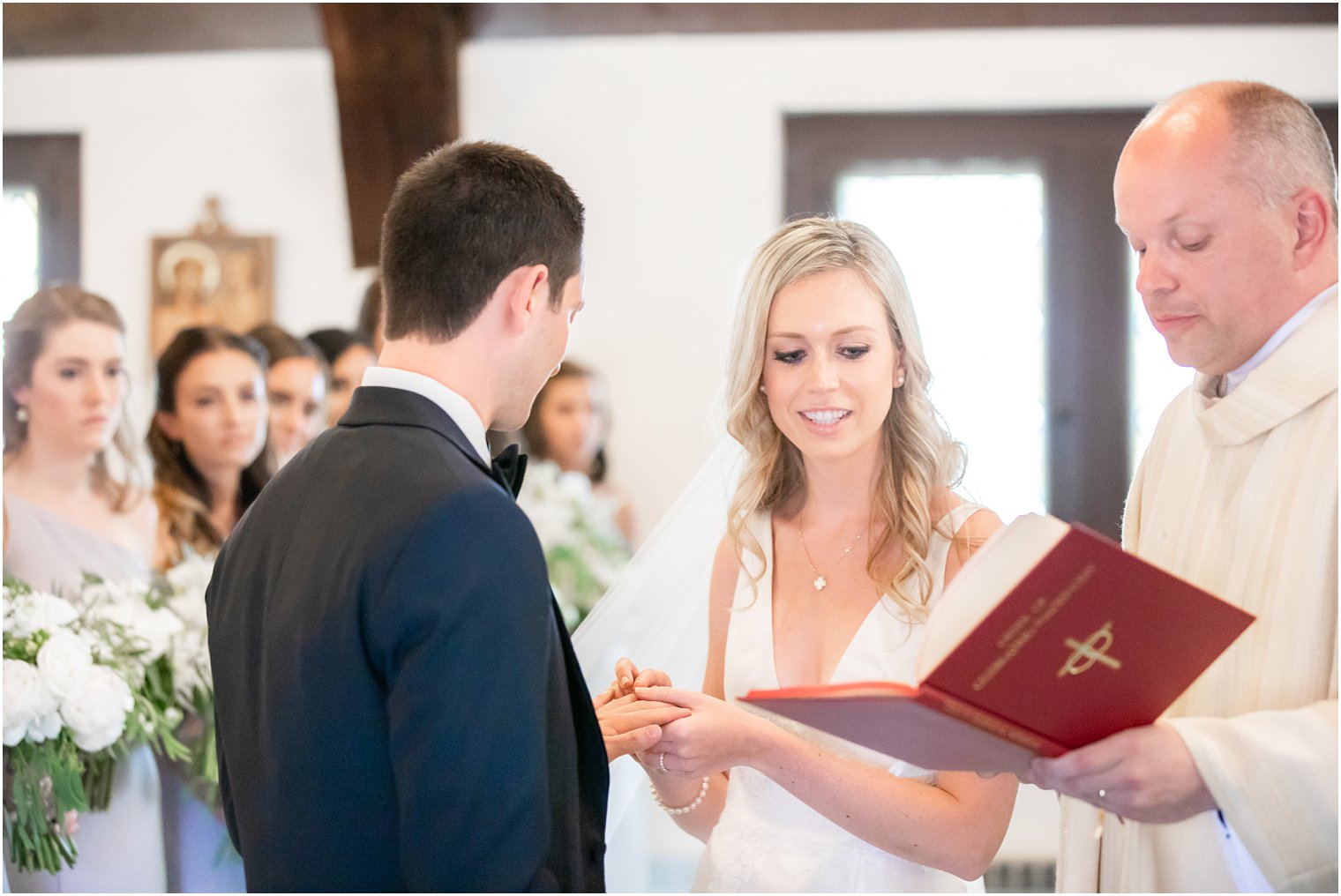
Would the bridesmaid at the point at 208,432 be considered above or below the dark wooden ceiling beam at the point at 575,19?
below

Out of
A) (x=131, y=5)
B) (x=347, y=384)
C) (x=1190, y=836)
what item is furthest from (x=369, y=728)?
(x=131, y=5)

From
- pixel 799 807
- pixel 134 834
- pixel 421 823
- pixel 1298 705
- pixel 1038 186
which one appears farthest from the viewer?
pixel 1038 186

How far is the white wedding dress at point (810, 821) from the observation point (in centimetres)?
230

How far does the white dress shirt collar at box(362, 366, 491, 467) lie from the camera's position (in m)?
1.69

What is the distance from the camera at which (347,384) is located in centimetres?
511

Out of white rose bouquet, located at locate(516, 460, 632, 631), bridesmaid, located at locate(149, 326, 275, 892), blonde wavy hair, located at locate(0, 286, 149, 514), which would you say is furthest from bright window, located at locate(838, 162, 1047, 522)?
blonde wavy hair, located at locate(0, 286, 149, 514)

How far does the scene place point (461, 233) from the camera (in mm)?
1719

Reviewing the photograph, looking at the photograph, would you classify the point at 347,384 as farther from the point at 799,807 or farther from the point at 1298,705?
the point at 1298,705

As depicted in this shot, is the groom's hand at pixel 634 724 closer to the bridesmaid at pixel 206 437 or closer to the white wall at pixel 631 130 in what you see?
the bridesmaid at pixel 206 437

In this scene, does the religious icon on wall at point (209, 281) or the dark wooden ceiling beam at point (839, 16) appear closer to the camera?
the dark wooden ceiling beam at point (839, 16)

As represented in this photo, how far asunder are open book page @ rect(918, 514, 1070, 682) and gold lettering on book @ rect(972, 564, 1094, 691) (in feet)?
0.12

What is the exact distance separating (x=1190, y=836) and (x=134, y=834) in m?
2.23

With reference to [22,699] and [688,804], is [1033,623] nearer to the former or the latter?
[688,804]

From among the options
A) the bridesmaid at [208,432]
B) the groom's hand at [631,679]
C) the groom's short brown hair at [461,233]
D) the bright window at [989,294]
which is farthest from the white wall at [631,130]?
the groom's short brown hair at [461,233]
